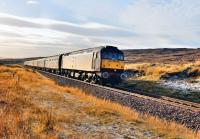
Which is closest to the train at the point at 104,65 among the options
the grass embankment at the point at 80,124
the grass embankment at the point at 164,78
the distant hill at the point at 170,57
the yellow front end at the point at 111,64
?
the yellow front end at the point at 111,64

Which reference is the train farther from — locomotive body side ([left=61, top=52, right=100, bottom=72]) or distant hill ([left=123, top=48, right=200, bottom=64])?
distant hill ([left=123, top=48, right=200, bottom=64])

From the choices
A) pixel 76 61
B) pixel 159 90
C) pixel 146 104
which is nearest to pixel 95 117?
pixel 146 104

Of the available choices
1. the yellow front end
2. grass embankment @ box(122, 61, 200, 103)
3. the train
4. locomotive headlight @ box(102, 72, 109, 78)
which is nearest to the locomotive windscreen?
the train

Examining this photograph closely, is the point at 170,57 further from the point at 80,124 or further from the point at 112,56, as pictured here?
the point at 80,124

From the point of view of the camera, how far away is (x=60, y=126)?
34.2ft

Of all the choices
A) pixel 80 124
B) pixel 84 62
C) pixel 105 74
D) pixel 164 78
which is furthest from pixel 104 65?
pixel 80 124

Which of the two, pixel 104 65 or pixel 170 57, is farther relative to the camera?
pixel 170 57

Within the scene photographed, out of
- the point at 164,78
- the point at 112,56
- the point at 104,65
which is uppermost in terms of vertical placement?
the point at 112,56

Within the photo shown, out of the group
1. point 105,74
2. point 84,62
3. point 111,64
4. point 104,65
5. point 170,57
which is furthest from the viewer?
point 170,57

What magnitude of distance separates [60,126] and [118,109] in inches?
199

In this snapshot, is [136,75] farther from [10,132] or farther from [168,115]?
[10,132]

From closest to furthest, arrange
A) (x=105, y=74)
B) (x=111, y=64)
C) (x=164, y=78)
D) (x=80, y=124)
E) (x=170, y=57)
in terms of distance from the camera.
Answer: (x=80, y=124), (x=105, y=74), (x=111, y=64), (x=164, y=78), (x=170, y=57)

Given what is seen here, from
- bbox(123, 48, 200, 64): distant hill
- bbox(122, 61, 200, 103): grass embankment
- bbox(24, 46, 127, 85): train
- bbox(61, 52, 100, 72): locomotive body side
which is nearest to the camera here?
bbox(122, 61, 200, 103): grass embankment

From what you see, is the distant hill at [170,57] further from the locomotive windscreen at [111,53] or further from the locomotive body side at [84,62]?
the locomotive windscreen at [111,53]
